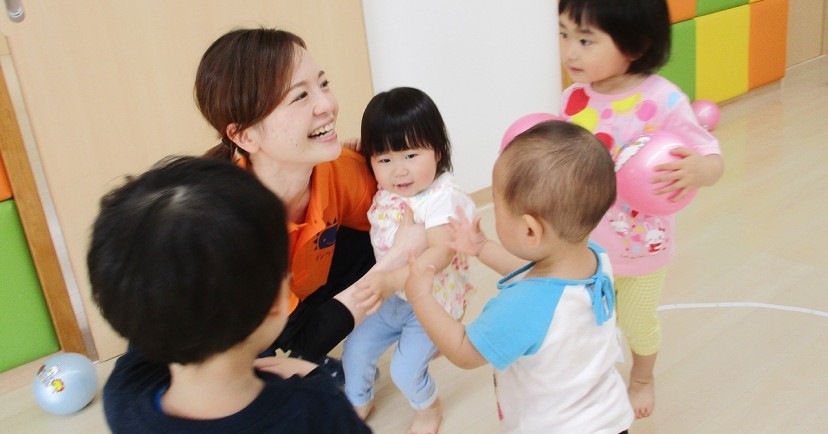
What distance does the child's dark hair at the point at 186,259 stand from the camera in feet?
1.98

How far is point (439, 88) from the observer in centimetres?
254

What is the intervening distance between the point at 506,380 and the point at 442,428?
50cm

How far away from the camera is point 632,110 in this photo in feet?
4.61

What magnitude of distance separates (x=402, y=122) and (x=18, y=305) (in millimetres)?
1272

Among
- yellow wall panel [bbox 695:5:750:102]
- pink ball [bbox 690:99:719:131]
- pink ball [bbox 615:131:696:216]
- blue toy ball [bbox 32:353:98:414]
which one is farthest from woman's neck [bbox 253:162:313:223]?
yellow wall panel [bbox 695:5:750:102]

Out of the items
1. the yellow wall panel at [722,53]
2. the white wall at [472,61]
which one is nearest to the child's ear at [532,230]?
the white wall at [472,61]

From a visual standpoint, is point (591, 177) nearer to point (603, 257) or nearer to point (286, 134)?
point (603, 257)

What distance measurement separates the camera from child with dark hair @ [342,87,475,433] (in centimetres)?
139

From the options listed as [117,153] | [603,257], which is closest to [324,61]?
[117,153]

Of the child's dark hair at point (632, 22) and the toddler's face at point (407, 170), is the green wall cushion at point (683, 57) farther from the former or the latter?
the toddler's face at point (407, 170)

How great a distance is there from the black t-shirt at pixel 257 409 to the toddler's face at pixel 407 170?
68 cm

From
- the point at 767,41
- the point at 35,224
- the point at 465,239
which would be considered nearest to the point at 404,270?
the point at 465,239

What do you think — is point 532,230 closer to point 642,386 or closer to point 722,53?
point 642,386

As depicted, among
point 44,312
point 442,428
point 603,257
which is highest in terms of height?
point 603,257
